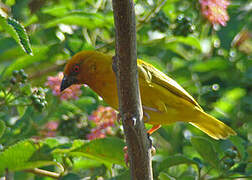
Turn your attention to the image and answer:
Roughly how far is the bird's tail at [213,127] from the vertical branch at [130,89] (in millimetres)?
1358

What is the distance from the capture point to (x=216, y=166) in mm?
3174

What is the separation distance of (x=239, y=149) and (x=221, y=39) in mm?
1228

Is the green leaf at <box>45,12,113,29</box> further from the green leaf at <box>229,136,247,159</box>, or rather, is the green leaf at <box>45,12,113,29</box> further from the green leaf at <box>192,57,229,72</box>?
the green leaf at <box>229,136,247,159</box>

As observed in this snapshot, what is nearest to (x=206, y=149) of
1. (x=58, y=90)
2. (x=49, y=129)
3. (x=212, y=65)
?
(x=58, y=90)

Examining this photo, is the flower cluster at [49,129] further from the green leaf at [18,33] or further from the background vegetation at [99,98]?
the green leaf at [18,33]

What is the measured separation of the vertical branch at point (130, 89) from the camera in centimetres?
203

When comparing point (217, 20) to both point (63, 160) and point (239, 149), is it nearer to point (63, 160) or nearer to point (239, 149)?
point (239, 149)

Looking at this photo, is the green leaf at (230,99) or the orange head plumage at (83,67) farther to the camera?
the green leaf at (230,99)

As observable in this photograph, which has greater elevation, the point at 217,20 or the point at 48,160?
the point at 217,20

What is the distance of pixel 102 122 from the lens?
3.66 m

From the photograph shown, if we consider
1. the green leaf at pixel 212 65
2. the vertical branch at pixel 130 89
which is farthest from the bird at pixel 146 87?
the vertical branch at pixel 130 89

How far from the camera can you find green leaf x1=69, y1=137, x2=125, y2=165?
3.00m

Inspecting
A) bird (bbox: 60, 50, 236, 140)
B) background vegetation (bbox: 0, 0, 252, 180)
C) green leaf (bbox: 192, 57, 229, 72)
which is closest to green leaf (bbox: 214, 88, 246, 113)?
background vegetation (bbox: 0, 0, 252, 180)

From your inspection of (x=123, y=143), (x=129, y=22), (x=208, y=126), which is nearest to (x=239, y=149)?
(x=208, y=126)
